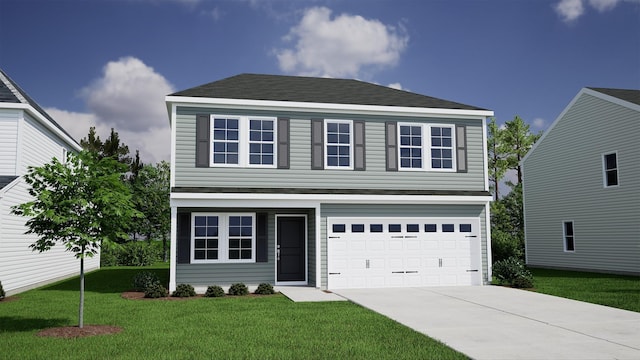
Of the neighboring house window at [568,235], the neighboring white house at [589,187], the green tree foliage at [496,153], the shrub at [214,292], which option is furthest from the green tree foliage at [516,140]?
the shrub at [214,292]

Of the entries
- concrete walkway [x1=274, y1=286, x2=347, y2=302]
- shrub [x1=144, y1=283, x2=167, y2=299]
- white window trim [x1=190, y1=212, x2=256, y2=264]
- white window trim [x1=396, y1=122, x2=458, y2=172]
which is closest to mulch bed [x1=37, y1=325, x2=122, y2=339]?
shrub [x1=144, y1=283, x2=167, y2=299]

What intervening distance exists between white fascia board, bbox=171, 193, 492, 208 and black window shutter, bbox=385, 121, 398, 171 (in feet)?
3.56

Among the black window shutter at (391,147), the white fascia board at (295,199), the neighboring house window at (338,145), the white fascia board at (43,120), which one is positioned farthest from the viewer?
the black window shutter at (391,147)

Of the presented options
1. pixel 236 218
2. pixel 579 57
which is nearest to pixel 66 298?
pixel 236 218

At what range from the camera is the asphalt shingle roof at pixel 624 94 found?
74.1 ft

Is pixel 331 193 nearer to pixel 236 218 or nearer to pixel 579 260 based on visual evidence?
pixel 236 218

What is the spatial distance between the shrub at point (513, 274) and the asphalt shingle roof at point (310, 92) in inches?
210

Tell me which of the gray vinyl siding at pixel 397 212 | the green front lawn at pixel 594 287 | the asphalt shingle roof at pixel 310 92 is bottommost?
the green front lawn at pixel 594 287

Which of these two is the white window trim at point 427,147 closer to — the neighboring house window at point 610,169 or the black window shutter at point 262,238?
the black window shutter at point 262,238

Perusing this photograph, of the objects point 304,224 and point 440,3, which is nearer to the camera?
point 304,224

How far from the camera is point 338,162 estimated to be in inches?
685

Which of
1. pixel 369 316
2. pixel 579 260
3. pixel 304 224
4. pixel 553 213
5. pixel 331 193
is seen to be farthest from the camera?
pixel 553 213

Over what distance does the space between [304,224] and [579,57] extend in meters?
22.6

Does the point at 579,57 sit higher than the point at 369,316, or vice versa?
the point at 579,57
